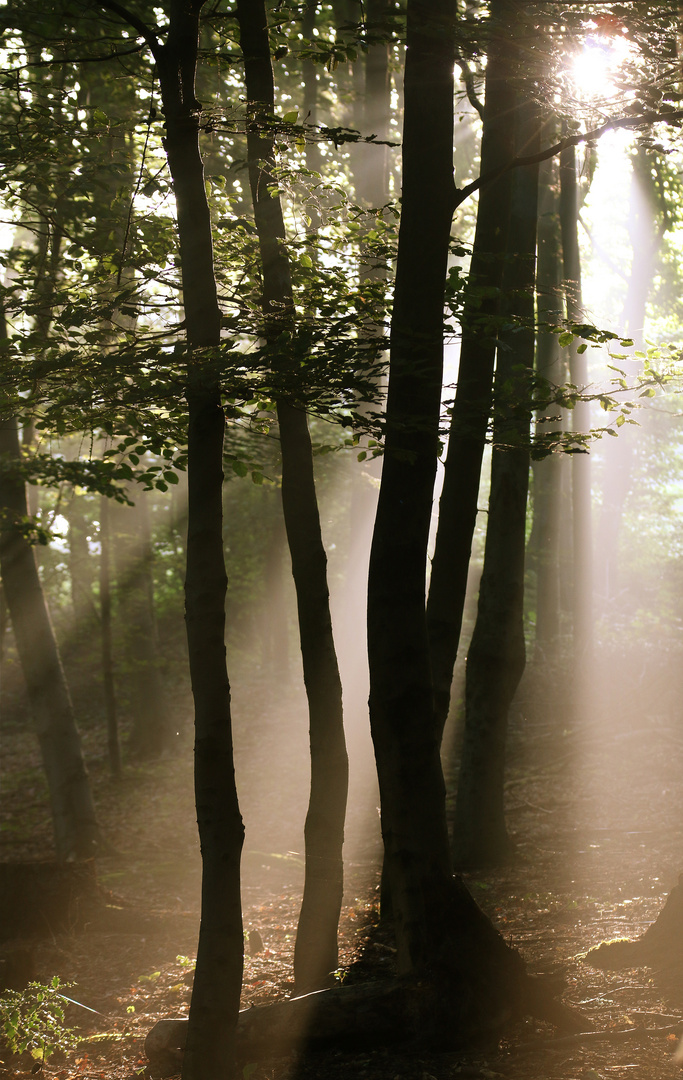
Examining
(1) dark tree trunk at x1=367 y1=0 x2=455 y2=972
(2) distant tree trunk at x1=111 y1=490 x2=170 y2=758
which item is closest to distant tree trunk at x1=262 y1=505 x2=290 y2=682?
(2) distant tree trunk at x1=111 y1=490 x2=170 y2=758

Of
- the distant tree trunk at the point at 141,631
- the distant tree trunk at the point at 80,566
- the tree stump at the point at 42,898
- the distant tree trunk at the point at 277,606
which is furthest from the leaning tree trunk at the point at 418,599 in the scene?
the distant tree trunk at the point at 80,566

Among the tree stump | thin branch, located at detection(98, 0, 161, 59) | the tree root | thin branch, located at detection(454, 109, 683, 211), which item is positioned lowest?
the tree stump

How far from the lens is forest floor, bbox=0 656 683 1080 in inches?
185

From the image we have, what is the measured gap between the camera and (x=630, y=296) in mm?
22359

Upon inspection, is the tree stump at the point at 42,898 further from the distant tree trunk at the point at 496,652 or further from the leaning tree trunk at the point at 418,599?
the leaning tree trunk at the point at 418,599

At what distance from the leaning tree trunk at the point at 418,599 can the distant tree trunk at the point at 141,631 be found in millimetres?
12255

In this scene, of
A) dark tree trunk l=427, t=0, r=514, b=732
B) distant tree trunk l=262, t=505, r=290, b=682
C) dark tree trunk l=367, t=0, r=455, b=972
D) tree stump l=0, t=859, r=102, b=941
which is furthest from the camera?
distant tree trunk l=262, t=505, r=290, b=682

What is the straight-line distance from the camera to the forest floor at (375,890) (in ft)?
15.4

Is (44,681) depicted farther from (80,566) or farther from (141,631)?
(80,566)

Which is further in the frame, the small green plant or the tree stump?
the tree stump

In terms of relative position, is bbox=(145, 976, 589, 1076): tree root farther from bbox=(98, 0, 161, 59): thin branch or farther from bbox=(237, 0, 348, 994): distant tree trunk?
bbox=(98, 0, 161, 59): thin branch

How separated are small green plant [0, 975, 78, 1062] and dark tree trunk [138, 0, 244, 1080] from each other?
1.62 m

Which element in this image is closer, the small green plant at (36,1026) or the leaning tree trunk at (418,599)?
the leaning tree trunk at (418,599)

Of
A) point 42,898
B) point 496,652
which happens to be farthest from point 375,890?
point 42,898
